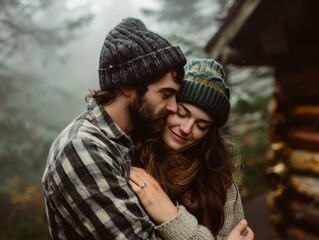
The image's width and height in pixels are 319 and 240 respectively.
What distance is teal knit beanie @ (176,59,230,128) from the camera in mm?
2879

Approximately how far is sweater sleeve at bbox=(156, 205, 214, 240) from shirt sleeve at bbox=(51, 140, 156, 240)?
32 centimetres

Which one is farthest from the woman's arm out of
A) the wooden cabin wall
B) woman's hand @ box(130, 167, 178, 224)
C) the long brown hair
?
the wooden cabin wall

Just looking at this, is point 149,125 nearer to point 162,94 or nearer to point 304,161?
point 162,94

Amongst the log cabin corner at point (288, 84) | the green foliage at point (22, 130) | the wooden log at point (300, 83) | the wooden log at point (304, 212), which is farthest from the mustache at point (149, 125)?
the green foliage at point (22, 130)

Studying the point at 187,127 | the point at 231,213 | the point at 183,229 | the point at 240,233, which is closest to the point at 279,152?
the point at 231,213

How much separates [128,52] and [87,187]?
37.7 inches

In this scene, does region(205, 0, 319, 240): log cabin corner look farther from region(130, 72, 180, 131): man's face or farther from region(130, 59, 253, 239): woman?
region(130, 72, 180, 131): man's face

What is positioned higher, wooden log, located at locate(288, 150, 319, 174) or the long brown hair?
the long brown hair

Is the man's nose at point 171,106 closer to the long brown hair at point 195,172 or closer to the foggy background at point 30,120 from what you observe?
the long brown hair at point 195,172

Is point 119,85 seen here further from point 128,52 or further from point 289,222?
point 289,222

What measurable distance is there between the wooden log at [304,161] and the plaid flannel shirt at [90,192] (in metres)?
4.21

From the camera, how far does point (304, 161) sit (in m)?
5.78

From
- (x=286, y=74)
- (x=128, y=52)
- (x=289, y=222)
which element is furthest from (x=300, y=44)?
(x=128, y=52)

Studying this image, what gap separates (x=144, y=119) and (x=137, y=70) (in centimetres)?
33
